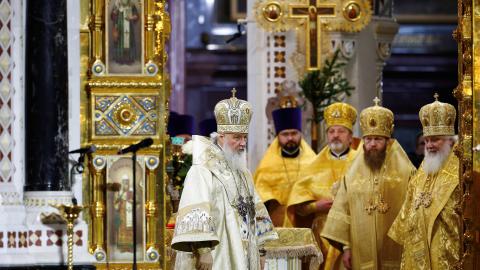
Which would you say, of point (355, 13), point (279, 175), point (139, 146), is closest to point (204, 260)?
point (139, 146)

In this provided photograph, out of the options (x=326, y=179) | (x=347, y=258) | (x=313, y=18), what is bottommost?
(x=347, y=258)

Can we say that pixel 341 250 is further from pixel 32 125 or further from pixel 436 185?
pixel 32 125

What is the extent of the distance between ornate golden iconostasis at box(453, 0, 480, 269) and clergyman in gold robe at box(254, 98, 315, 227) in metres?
3.54

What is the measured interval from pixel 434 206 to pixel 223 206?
82.7 inches

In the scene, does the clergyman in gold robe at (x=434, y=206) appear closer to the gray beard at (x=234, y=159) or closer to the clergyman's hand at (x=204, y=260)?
the gray beard at (x=234, y=159)

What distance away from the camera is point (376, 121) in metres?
15.9

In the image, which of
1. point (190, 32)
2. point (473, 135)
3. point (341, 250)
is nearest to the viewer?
point (473, 135)

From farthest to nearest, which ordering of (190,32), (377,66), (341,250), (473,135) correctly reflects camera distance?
(190,32) → (377,66) → (341,250) → (473,135)

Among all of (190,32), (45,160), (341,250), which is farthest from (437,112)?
(190,32)

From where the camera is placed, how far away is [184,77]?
24938mm

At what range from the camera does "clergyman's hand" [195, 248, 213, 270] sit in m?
13.0

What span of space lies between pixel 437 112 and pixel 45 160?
9.85 feet

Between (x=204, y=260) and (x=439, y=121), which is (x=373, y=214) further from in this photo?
(x=204, y=260)

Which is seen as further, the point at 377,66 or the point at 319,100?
the point at 377,66
